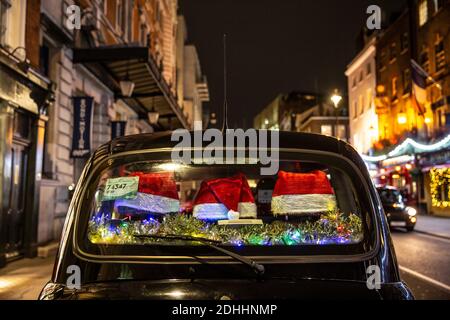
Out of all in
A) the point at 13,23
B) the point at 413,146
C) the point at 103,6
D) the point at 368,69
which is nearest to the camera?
the point at 13,23

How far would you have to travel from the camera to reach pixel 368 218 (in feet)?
8.09

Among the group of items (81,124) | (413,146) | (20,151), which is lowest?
(20,151)

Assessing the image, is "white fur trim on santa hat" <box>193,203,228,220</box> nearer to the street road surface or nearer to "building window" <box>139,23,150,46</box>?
the street road surface

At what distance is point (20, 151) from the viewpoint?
11305 millimetres

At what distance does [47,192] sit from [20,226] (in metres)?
1.49

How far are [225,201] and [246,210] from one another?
15cm

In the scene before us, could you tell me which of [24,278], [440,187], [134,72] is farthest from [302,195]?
[440,187]

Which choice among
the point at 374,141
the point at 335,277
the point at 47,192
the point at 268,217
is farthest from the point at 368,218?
the point at 374,141

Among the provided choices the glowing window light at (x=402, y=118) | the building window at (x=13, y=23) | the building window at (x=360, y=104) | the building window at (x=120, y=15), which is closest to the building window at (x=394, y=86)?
the glowing window light at (x=402, y=118)

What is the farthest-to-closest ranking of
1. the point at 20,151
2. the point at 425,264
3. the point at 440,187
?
the point at 440,187
the point at 20,151
the point at 425,264

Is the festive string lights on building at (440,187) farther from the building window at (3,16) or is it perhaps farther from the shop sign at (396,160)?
the building window at (3,16)

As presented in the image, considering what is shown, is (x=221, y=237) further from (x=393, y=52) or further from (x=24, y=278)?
(x=393, y=52)
